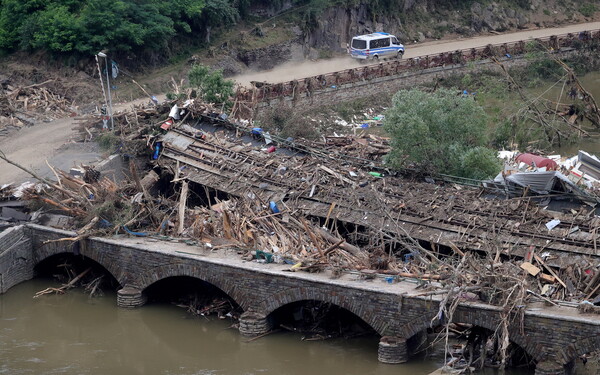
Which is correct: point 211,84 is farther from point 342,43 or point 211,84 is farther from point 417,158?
point 342,43

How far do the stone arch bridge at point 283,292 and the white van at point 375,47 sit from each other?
78.9ft

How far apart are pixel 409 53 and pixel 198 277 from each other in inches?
1141

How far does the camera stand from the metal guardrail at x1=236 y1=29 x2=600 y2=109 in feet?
133

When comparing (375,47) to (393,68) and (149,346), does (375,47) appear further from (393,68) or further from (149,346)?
(149,346)

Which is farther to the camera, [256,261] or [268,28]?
[268,28]

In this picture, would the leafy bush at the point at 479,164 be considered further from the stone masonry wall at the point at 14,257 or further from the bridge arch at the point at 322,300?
the stone masonry wall at the point at 14,257

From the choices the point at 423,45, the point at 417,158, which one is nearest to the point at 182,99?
the point at 417,158

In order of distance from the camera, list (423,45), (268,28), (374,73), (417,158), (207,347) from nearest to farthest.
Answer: (207,347) < (417,158) < (374,73) < (268,28) < (423,45)

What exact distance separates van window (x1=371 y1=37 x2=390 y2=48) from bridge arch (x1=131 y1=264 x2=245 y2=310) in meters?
25.0

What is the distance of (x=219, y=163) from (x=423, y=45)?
2563cm

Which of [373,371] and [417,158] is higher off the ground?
[417,158]

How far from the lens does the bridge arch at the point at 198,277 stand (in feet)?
76.6

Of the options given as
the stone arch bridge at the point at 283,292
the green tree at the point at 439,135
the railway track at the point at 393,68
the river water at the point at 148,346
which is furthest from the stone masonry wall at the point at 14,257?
the railway track at the point at 393,68

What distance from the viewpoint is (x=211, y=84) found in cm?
3534
